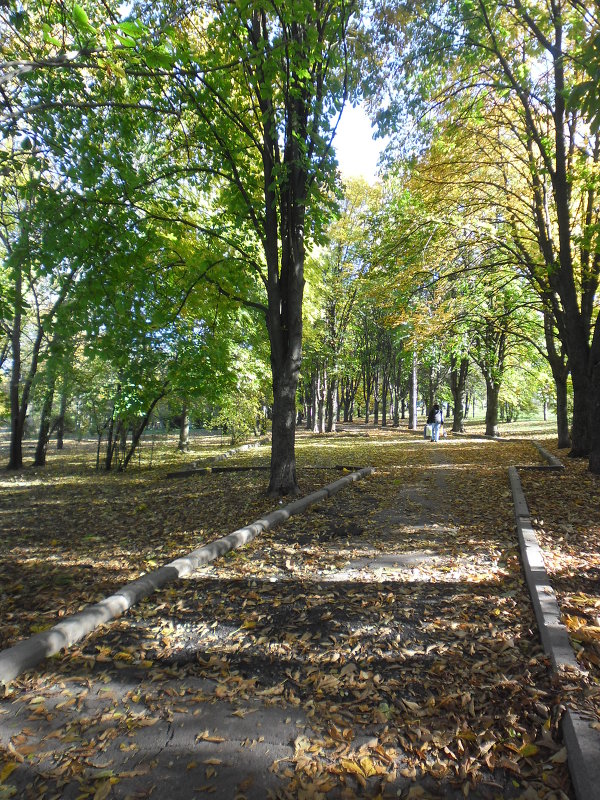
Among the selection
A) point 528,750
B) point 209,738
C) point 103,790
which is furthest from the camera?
point 209,738

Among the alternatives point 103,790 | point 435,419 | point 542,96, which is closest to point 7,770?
point 103,790

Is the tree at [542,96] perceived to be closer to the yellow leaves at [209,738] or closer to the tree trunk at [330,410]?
the yellow leaves at [209,738]

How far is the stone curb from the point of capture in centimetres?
187

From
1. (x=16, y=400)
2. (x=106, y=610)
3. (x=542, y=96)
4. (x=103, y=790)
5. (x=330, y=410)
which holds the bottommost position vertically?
(x=103, y=790)

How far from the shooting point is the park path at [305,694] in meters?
2.03

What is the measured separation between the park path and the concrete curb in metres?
0.10

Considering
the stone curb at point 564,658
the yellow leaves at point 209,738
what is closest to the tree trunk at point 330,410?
the stone curb at point 564,658

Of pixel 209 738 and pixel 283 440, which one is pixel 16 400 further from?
pixel 209 738

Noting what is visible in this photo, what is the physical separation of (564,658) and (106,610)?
126 inches

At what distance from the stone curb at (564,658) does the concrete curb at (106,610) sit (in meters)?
3.02

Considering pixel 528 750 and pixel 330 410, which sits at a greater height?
pixel 330 410

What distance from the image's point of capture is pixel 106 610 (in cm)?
351

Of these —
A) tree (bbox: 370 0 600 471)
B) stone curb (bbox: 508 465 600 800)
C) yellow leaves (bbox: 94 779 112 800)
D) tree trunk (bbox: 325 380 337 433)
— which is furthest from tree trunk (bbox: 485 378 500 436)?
yellow leaves (bbox: 94 779 112 800)

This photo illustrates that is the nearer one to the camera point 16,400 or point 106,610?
point 106,610
